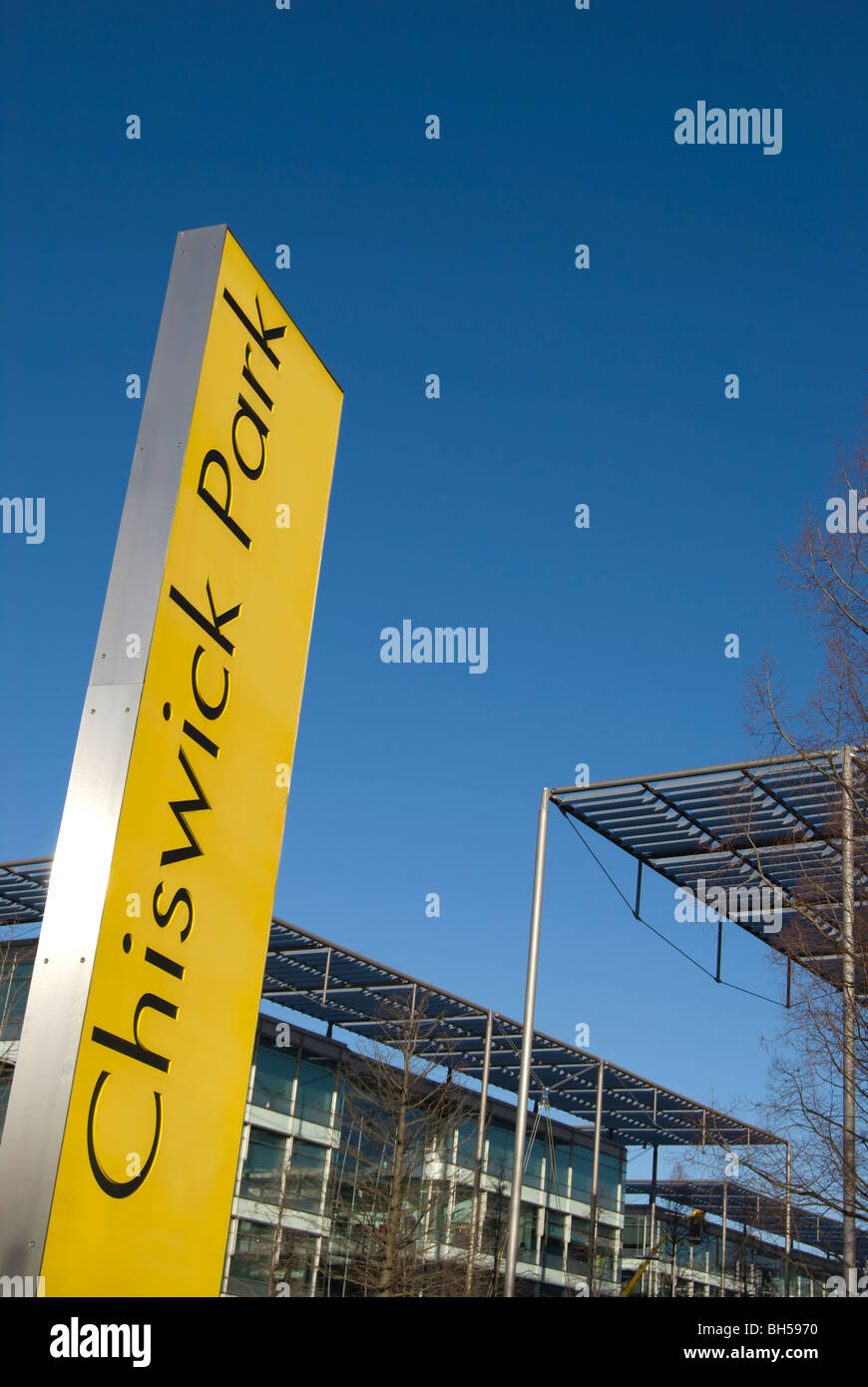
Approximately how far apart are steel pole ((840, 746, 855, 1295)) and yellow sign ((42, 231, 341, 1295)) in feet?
32.5

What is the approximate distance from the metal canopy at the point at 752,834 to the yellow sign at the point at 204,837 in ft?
33.9

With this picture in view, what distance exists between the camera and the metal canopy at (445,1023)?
3083 centimetres

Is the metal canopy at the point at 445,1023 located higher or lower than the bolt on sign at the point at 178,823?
higher

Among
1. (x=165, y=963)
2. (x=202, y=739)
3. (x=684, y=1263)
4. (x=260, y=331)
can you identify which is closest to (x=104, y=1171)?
(x=165, y=963)

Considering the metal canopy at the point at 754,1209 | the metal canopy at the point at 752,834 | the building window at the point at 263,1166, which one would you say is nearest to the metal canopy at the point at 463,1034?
the metal canopy at the point at 754,1209

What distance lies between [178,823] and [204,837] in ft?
0.52

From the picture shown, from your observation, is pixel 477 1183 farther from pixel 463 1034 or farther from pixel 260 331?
pixel 260 331

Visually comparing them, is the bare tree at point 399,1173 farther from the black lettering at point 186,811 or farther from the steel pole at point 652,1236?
the black lettering at point 186,811

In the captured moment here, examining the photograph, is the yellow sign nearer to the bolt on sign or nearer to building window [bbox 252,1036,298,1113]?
the bolt on sign

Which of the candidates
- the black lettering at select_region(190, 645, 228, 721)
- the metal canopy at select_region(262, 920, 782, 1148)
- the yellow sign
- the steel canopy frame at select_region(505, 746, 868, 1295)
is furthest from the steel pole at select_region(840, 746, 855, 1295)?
the metal canopy at select_region(262, 920, 782, 1148)

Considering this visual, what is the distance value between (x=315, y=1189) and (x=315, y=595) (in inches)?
1470

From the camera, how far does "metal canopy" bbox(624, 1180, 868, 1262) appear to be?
46.5 ft
